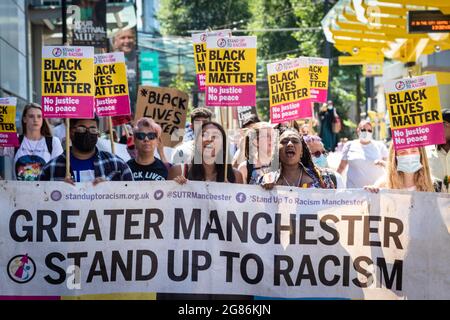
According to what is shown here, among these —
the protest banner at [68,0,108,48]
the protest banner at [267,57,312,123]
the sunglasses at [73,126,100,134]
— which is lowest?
the sunglasses at [73,126,100,134]

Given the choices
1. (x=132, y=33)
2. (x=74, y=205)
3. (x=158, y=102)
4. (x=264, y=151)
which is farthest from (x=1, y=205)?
(x=132, y=33)

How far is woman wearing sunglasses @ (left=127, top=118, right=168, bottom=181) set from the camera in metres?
8.74

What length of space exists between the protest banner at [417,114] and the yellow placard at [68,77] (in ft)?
7.97

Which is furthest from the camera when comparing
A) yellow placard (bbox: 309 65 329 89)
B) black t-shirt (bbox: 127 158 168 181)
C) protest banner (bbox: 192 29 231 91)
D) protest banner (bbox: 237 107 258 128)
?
yellow placard (bbox: 309 65 329 89)

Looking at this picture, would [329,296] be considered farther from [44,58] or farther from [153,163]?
[44,58]

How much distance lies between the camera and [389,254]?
7.31 meters

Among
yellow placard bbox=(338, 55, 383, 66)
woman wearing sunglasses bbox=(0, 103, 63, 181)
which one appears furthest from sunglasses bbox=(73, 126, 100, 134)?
yellow placard bbox=(338, 55, 383, 66)

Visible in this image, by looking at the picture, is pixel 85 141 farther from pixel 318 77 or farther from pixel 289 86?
pixel 318 77

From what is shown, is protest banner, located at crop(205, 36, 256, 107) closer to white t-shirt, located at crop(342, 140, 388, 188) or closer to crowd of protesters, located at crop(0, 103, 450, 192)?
crowd of protesters, located at crop(0, 103, 450, 192)

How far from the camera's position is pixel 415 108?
8.15 m

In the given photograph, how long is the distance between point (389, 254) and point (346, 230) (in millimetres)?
353

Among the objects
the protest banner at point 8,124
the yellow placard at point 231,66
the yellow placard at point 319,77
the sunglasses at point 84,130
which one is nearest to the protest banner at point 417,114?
the yellow placard at point 231,66

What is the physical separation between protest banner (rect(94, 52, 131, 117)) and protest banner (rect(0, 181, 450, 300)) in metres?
3.49

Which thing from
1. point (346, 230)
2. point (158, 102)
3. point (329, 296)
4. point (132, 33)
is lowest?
point (329, 296)
